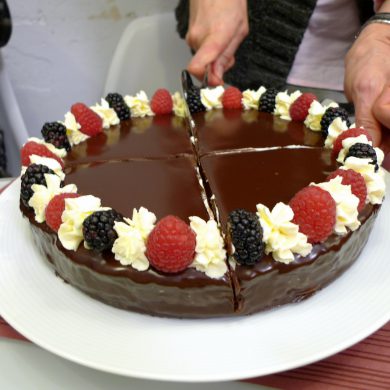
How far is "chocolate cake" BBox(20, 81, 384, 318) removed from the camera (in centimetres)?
114

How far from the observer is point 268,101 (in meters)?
1.90

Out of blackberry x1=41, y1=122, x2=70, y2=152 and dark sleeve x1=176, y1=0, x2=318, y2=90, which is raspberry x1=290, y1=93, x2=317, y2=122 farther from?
blackberry x1=41, y1=122, x2=70, y2=152

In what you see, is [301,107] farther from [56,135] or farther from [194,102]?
[56,135]

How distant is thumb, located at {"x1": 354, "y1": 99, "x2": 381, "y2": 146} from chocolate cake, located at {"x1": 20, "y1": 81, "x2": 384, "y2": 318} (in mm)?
94

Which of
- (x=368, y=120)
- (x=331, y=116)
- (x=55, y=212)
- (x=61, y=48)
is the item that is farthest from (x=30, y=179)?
(x=61, y=48)

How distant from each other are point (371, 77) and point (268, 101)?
0.39m

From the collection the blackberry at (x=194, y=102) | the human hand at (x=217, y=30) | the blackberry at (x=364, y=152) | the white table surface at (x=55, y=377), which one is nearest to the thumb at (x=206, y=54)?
the human hand at (x=217, y=30)

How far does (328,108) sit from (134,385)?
3.71ft

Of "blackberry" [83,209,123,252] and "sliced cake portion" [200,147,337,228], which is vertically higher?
"blackberry" [83,209,123,252]

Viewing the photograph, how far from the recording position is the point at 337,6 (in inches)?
82.2

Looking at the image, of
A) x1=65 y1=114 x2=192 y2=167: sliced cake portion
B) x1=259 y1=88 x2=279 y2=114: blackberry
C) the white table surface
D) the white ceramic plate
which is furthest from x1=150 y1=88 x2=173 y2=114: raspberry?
the white table surface

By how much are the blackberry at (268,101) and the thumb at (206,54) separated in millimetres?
311

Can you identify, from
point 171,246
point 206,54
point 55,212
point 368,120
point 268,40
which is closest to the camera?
point 171,246

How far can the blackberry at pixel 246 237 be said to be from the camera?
109 centimetres
